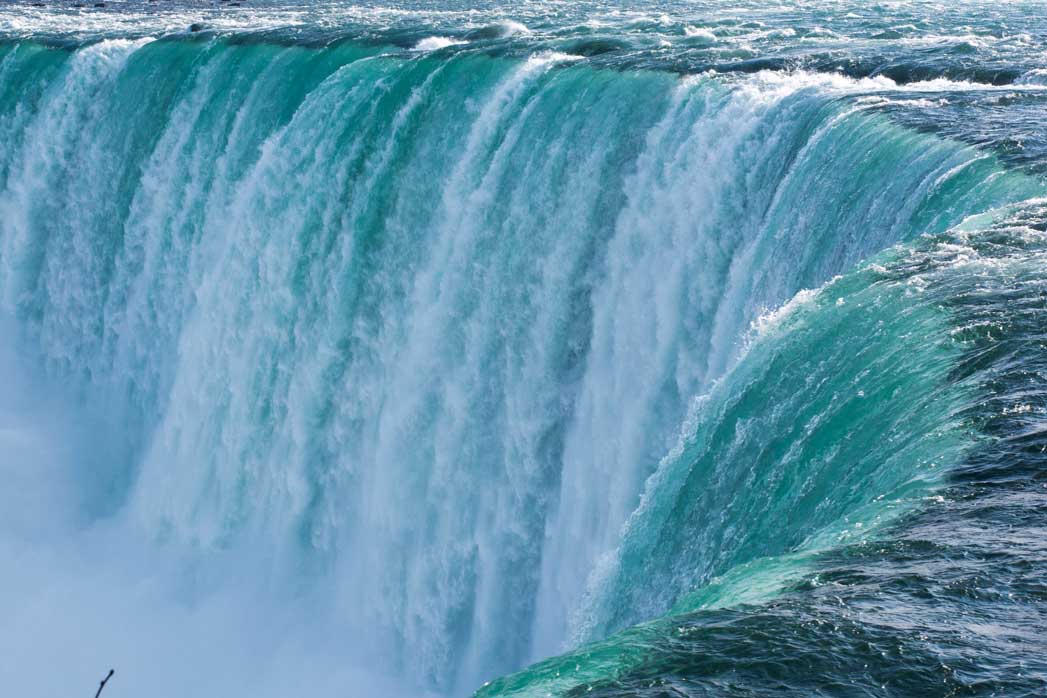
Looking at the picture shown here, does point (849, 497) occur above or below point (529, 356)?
above

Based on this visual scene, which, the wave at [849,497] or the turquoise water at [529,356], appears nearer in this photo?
the wave at [849,497]

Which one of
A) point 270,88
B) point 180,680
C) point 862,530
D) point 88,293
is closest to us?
point 862,530

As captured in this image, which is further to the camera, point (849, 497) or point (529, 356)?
point (529, 356)

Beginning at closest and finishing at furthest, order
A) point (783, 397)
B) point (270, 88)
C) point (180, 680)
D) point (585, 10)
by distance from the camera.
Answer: point (783, 397) < point (180, 680) < point (270, 88) < point (585, 10)

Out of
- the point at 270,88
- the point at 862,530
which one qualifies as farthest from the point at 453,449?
the point at 862,530

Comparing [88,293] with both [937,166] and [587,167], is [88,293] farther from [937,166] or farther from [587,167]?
[937,166]

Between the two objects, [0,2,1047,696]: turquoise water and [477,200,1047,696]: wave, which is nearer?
[477,200,1047,696]: wave

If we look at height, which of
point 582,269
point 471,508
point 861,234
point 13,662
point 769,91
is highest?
point 769,91

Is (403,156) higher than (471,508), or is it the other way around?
(403,156)
